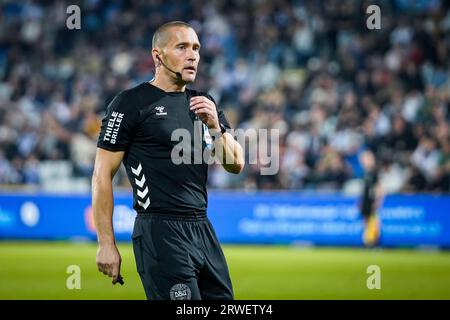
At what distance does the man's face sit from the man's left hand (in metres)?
0.32

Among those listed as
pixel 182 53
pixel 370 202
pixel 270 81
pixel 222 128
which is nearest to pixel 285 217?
pixel 370 202

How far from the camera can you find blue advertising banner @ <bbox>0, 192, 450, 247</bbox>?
1702cm

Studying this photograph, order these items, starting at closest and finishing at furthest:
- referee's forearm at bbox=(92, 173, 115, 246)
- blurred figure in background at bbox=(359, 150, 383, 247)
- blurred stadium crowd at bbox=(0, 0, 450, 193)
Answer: referee's forearm at bbox=(92, 173, 115, 246)
blurred figure in background at bbox=(359, 150, 383, 247)
blurred stadium crowd at bbox=(0, 0, 450, 193)


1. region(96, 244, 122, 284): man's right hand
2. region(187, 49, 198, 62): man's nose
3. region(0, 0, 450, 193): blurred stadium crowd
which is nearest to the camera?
region(96, 244, 122, 284): man's right hand

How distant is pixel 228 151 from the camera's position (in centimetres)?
600

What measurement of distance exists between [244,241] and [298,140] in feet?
9.82

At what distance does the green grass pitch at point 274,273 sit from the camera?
11320mm

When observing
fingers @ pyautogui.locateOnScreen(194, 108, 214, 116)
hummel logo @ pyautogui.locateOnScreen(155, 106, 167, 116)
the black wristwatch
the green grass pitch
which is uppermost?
hummel logo @ pyautogui.locateOnScreen(155, 106, 167, 116)

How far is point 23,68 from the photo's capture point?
23891 millimetres

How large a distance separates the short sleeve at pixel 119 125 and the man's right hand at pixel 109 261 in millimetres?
702

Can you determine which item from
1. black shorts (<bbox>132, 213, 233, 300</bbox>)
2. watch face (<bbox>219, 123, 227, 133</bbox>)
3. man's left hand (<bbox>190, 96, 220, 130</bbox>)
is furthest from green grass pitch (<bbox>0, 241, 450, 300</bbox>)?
man's left hand (<bbox>190, 96, 220, 130</bbox>)

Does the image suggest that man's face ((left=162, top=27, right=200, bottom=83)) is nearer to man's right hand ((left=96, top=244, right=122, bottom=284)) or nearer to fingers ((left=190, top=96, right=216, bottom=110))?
fingers ((left=190, top=96, right=216, bottom=110))

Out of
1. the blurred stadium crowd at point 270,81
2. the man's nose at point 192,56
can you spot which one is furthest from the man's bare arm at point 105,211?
the blurred stadium crowd at point 270,81

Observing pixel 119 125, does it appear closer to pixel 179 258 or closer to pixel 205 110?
pixel 205 110
